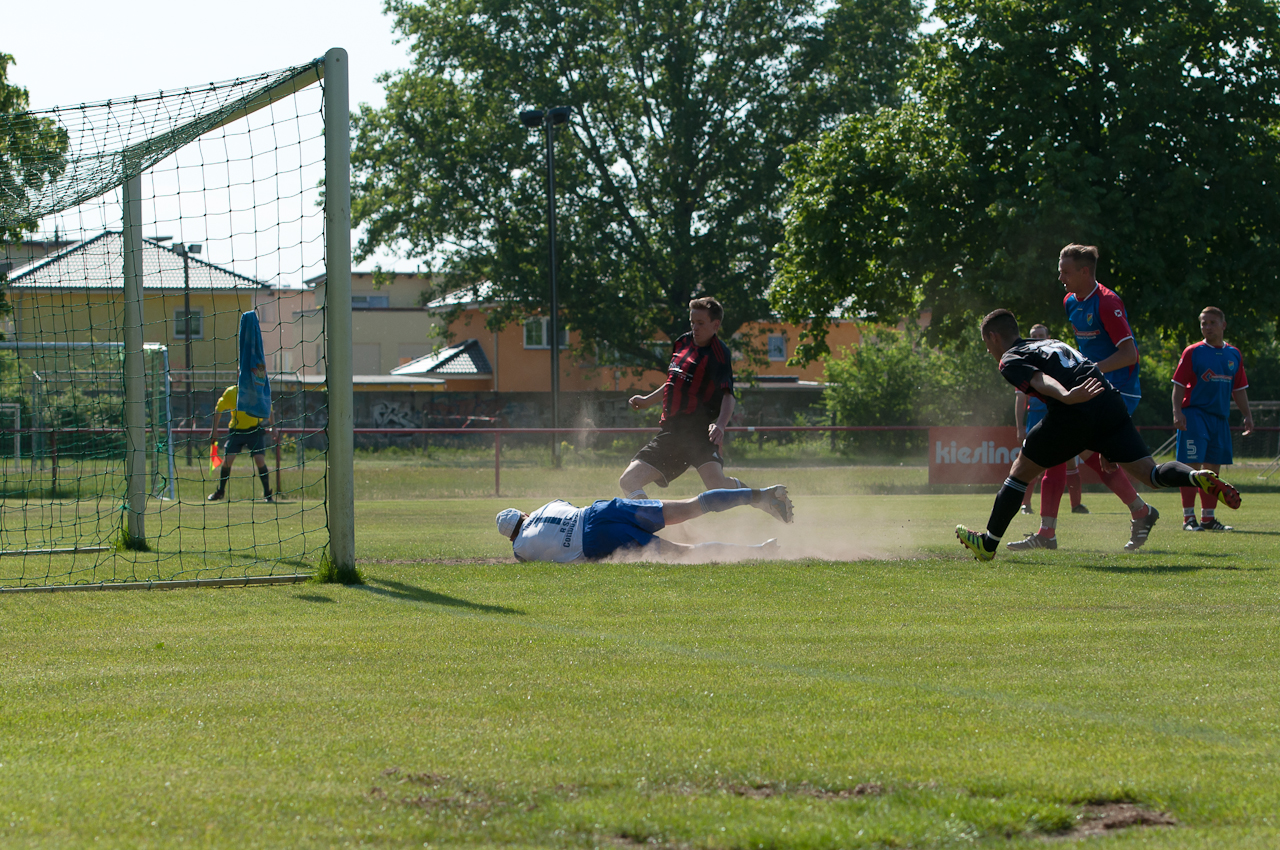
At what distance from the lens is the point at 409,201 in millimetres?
39656

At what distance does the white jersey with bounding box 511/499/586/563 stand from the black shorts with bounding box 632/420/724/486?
2.76 feet

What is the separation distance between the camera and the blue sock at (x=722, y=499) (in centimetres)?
705

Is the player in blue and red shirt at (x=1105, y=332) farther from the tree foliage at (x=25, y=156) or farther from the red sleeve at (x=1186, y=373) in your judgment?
the tree foliage at (x=25, y=156)

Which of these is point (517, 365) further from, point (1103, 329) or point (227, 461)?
Answer: point (1103, 329)

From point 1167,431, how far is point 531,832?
27.9 metres

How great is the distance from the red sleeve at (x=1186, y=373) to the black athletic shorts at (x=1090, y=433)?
181 inches

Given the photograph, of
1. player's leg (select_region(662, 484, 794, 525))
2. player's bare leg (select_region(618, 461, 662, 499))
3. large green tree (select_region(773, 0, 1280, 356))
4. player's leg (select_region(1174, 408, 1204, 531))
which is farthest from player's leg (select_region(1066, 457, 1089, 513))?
large green tree (select_region(773, 0, 1280, 356))

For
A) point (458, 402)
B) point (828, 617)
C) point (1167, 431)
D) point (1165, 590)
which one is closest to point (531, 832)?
point (828, 617)

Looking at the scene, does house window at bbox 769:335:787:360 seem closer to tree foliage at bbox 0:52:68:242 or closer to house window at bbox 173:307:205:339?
house window at bbox 173:307:205:339

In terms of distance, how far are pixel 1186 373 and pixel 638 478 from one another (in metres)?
6.05

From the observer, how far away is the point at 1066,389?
21.7 ft

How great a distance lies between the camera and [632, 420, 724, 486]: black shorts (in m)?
8.29

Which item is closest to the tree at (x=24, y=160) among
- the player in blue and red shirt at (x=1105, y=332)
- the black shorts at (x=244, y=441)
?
the black shorts at (x=244, y=441)

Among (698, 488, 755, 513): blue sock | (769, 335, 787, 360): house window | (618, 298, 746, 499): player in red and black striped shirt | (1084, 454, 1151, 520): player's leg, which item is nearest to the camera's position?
(698, 488, 755, 513): blue sock
